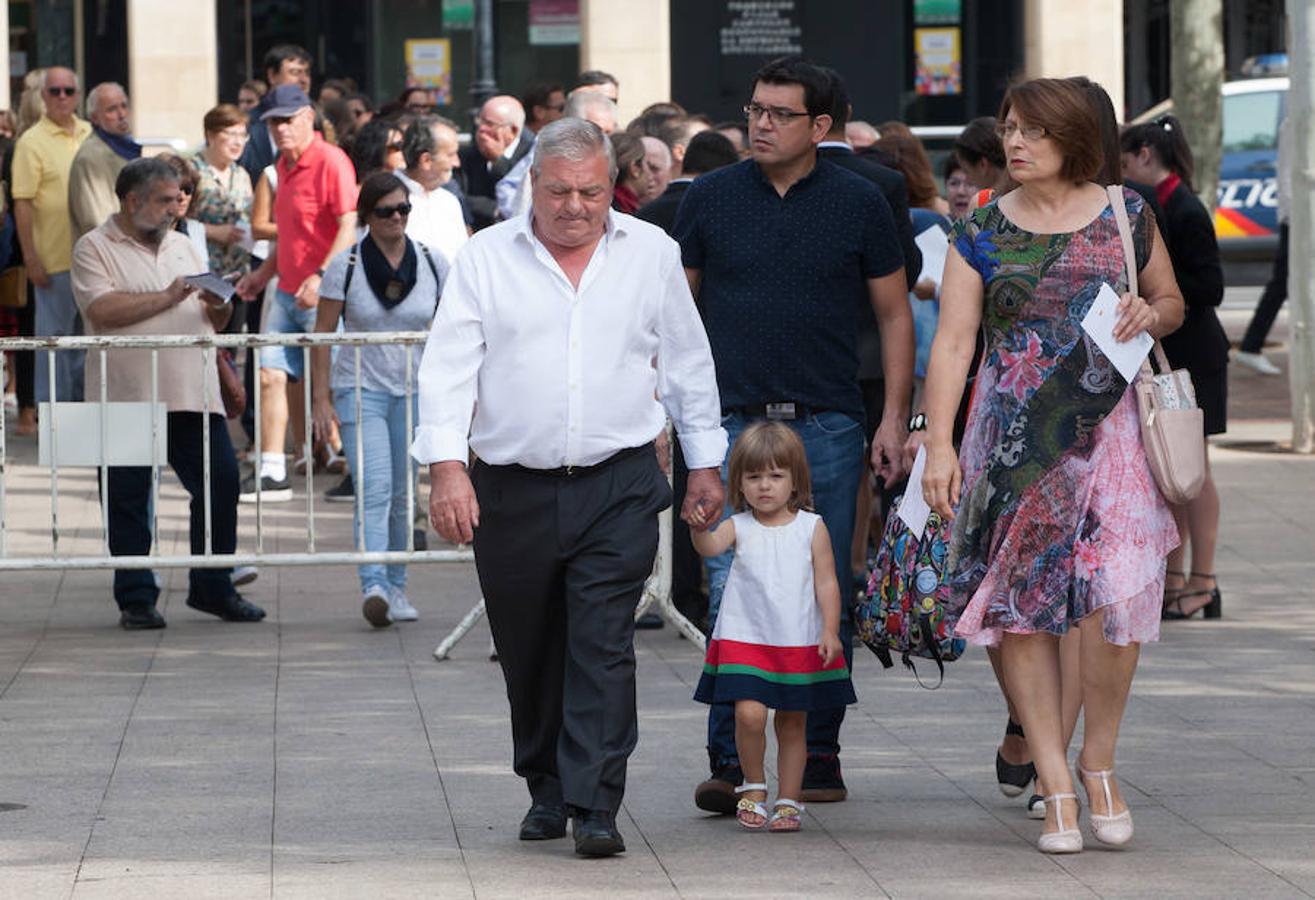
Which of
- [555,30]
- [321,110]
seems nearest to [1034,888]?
[321,110]

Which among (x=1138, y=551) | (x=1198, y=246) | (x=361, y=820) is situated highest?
(x=1198, y=246)

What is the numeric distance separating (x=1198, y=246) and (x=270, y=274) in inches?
222

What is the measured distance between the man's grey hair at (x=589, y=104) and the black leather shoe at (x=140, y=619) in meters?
3.14

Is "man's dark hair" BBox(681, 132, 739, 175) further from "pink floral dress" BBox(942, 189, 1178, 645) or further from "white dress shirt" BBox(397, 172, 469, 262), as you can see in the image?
"pink floral dress" BBox(942, 189, 1178, 645)

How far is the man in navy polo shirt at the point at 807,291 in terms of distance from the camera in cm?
708

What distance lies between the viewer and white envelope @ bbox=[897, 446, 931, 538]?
6.65 metres

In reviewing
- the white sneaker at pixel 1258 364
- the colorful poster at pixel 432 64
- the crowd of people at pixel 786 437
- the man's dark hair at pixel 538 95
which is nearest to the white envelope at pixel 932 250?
the crowd of people at pixel 786 437

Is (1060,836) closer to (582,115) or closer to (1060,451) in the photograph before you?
(1060,451)

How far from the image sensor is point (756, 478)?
683 centimetres

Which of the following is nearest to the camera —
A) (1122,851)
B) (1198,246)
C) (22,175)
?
(1122,851)

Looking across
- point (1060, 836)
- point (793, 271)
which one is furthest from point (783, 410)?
point (1060, 836)

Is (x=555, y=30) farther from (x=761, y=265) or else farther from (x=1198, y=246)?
(x=761, y=265)

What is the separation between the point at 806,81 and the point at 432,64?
22793mm

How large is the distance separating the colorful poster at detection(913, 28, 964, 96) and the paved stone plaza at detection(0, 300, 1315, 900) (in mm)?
18829
